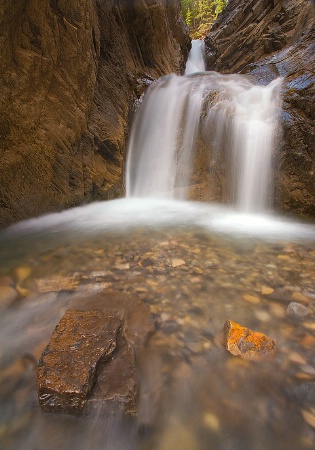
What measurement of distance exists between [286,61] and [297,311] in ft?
26.6

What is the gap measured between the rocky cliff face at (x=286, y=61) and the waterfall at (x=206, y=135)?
1.05ft

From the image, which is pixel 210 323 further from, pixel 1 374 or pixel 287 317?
pixel 1 374

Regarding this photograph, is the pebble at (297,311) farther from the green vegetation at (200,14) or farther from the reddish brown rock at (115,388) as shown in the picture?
the green vegetation at (200,14)

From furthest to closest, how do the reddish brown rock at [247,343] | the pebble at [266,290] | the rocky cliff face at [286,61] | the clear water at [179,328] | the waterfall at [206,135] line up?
1. the waterfall at [206,135]
2. the rocky cliff face at [286,61]
3. the pebble at [266,290]
4. the reddish brown rock at [247,343]
5. the clear water at [179,328]

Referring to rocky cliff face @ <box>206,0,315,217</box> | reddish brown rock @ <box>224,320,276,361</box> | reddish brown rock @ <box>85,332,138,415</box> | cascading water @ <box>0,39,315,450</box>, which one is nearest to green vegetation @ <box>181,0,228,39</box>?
rocky cliff face @ <box>206,0,315,217</box>

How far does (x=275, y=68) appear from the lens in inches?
283

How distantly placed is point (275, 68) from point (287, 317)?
26.4 ft

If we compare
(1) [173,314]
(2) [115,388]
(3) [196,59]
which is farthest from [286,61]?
(3) [196,59]

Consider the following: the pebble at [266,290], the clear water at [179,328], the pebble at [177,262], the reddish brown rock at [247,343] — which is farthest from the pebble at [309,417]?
the pebble at [177,262]

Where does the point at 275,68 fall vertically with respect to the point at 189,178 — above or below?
above

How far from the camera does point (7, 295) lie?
2027mm

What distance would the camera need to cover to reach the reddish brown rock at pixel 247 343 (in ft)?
4.83

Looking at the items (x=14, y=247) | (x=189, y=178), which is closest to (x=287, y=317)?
(x=14, y=247)

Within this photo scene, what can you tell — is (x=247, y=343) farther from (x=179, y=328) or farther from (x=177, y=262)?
(x=177, y=262)
